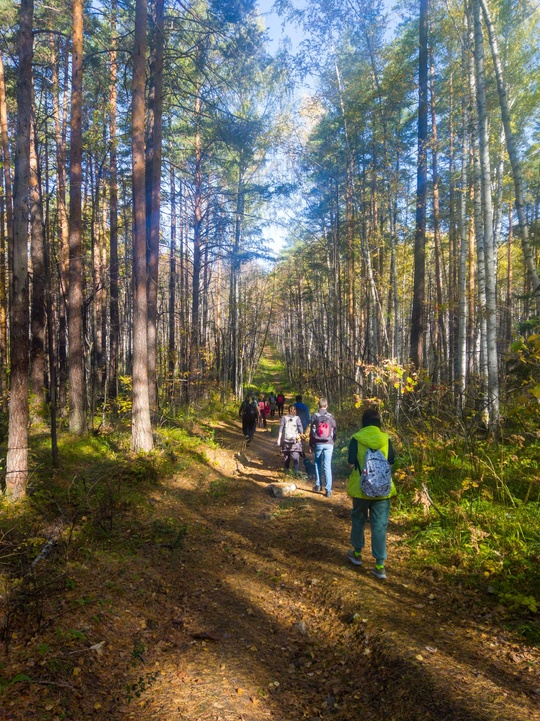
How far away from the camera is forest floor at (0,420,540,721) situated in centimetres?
262

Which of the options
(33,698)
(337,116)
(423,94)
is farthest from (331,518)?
(337,116)

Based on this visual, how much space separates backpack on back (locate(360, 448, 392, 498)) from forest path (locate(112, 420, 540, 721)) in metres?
1.00

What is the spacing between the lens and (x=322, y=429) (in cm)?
704

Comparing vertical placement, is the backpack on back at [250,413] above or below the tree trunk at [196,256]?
below

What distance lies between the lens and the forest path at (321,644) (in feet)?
8.79

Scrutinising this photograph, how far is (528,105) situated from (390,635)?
1653 centimetres

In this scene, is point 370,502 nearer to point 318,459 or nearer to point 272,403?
point 318,459

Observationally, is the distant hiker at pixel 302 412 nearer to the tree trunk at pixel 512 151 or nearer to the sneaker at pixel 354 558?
the sneaker at pixel 354 558

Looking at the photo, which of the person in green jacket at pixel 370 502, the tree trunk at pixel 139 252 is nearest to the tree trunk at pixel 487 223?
the person in green jacket at pixel 370 502

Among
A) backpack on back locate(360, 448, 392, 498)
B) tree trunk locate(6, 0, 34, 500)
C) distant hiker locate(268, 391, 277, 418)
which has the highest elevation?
tree trunk locate(6, 0, 34, 500)

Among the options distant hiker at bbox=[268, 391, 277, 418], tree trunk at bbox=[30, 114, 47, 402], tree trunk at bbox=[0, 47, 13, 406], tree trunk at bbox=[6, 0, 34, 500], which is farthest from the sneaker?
distant hiker at bbox=[268, 391, 277, 418]

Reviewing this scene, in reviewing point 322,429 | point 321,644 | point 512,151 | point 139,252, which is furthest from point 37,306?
point 512,151

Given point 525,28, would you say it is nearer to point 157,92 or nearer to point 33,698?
point 157,92

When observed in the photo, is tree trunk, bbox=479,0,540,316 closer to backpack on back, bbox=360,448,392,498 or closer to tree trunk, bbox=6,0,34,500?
backpack on back, bbox=360,448,392,498
